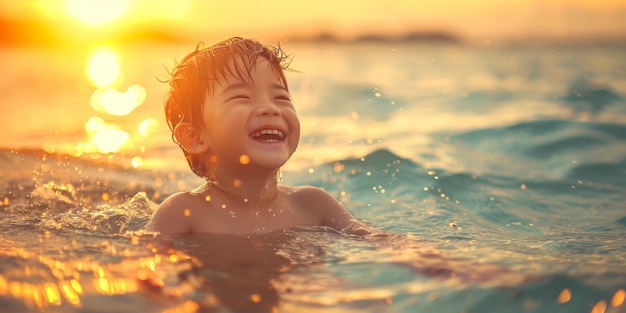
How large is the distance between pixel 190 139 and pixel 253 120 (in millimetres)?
437

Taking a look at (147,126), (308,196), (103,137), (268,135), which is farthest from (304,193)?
(147,126)

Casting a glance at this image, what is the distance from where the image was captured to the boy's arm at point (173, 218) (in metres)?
3.58

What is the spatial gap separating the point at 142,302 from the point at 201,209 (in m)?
1.12

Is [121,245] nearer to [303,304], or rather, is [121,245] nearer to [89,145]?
[303,304]

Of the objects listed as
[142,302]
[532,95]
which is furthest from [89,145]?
[532,95]

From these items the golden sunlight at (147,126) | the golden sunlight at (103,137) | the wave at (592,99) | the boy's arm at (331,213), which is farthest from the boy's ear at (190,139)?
the wave at (592,99)

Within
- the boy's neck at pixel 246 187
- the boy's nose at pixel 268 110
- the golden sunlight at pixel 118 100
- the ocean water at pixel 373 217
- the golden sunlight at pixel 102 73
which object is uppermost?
the golden sunlight at pixel 102 73

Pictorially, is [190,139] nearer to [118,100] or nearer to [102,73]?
[118,100]

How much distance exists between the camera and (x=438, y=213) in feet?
15.9

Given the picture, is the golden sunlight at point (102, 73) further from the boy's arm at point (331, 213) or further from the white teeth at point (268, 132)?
the white teeth at point (268, 132)

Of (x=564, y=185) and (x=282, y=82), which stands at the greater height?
(x=282, y=82)

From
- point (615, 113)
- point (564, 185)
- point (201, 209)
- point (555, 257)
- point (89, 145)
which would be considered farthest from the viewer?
point (615, 113)

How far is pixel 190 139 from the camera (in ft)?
12.5

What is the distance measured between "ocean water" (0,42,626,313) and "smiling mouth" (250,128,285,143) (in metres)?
0.50
